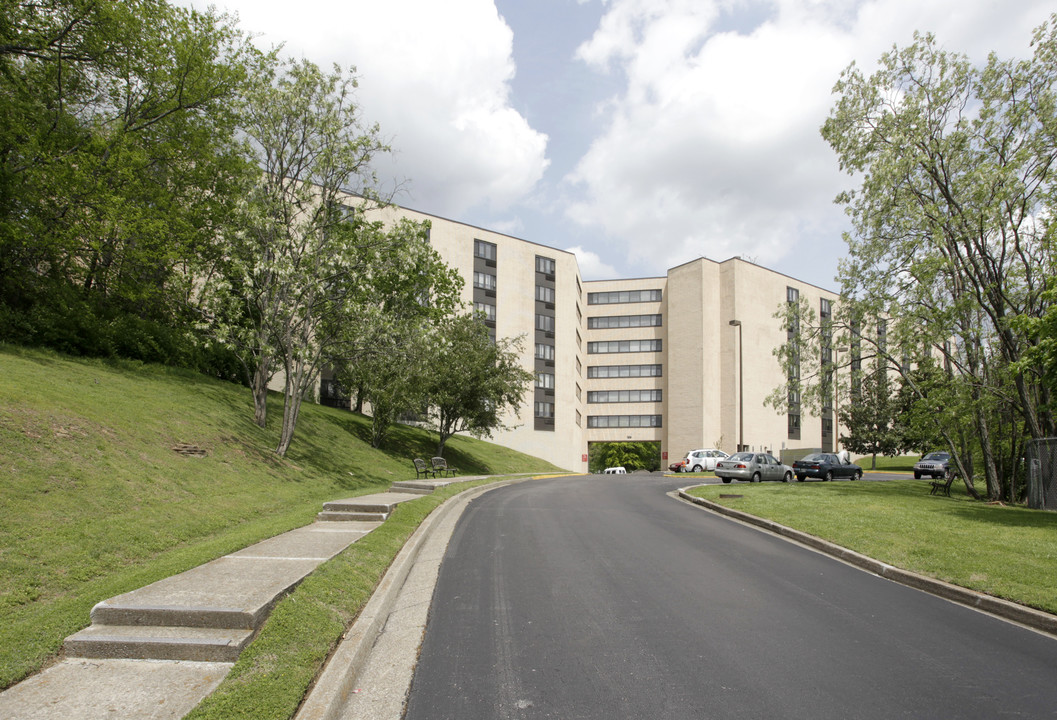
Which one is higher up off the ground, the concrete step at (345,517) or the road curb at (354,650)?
the concrete step at (345,517)

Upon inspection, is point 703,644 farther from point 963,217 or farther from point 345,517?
point 963,217

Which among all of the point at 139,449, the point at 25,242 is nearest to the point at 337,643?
the point at 139,449

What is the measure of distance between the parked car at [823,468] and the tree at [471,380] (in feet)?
50.3

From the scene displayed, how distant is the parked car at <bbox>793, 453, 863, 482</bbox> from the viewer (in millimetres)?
33812

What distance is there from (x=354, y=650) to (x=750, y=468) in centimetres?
2639

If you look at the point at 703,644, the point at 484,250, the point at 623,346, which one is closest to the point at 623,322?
the point at 623,346

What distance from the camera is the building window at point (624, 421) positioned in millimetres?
72688

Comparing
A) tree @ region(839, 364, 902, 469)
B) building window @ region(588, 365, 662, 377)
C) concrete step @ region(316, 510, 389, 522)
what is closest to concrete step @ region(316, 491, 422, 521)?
concrete step @ region(316, 510, 389, 522)

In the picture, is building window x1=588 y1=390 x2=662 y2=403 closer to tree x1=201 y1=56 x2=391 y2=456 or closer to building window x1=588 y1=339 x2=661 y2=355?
building window x1=588 y1=339 x2=661 y2=355

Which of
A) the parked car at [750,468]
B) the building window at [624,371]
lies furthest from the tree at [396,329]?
the building window at [624,371]

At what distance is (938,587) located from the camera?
7.86 meters

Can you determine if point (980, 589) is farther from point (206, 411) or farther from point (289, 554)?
point (206, 411)

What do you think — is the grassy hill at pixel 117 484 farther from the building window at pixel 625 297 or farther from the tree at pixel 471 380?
the building window at pixel 625 297

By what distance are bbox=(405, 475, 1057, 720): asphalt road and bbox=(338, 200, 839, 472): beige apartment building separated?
163ft
